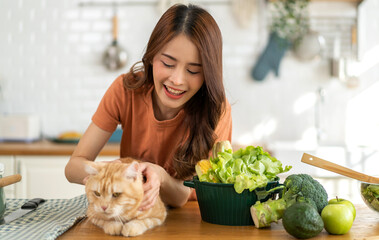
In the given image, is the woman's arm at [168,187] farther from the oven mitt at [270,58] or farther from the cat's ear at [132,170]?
the oven mitt at [270,58]

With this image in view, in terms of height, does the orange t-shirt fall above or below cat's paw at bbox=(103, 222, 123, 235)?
above

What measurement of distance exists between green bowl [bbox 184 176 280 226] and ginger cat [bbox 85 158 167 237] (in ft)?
0.62

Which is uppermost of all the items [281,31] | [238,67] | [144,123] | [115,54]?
[281,31]

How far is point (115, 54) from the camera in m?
4.11

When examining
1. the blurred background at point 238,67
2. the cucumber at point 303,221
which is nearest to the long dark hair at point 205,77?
the cucumber at point 303,221

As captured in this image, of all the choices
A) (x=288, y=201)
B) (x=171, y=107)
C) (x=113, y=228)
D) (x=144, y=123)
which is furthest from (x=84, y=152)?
(x=288, y=201)

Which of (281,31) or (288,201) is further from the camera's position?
(281,31)

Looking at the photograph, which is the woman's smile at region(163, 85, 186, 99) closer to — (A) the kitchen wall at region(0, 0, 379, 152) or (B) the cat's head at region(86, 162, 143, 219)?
(B) the cat's head at region(86, 162, 143, 219)

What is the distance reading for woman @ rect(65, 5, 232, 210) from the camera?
1.60m

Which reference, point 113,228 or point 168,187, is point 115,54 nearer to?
point 168,187

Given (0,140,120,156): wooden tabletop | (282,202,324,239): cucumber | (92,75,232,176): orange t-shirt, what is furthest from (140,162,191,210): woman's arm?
(0,140,120,156): wooden tabletop

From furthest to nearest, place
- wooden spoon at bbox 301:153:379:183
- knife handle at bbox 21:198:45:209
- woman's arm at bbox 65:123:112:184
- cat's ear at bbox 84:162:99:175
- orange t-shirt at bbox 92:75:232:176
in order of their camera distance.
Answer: orange t-shirt at bbox 92:75:232:176 → woman's arm at bbox 65:123:112:184 → knife handle at bbox 21:198:45:209 → wooden spoon at bbox 301:153:379:183 → cat's ear at bbox 84:162:99:175

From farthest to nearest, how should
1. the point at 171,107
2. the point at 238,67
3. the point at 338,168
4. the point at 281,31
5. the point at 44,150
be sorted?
the point at 238,67, the point at 281,31, the point at 44,150, the point at 171,107, the point at 338,168

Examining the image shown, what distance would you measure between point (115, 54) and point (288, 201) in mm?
3062
